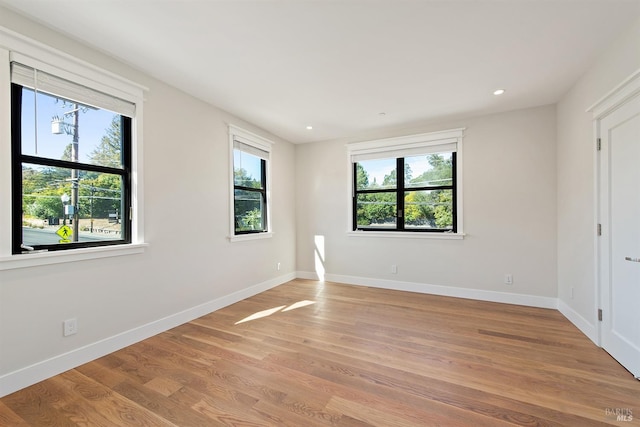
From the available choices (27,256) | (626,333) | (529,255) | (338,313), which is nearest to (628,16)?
(626,333)

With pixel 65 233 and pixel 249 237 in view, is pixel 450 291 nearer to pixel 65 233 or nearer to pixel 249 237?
pixel 249 237

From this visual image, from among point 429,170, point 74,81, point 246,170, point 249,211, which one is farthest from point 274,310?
point 429,170

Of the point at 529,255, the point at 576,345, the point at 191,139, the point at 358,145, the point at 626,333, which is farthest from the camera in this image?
the point at 358,145

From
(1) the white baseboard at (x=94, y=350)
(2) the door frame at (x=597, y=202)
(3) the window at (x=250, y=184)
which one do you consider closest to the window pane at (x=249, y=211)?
(3) the window at (x=250, y=184)

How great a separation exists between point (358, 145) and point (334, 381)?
12.0 ft

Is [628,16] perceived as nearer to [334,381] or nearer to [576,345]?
[576,345]

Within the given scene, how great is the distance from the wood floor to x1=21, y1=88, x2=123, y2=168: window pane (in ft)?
5.74

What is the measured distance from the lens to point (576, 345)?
8.14 feet

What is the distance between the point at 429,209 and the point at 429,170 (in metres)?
0.62

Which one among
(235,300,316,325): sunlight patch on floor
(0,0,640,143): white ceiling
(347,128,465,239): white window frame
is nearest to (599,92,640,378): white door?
(0,0,640,143): white ceiling

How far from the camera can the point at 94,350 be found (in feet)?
7.47

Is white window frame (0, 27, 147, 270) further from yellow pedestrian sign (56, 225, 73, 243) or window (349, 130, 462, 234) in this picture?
window (349, 130, 462, 234)

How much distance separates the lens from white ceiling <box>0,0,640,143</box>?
1.85 meters

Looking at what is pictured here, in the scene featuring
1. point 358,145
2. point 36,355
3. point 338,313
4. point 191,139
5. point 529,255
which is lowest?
point 338,313
